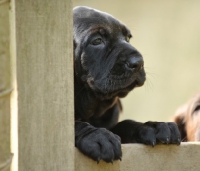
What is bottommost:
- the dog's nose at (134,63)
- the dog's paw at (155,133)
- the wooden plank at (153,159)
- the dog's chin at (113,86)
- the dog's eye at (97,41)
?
the wooden plank at (153,159)

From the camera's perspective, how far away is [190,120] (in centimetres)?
409

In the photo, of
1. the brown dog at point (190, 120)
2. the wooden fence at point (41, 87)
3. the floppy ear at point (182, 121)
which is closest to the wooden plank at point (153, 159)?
the wooden fence at point (41, 87)

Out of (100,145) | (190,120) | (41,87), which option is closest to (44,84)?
(41,87)

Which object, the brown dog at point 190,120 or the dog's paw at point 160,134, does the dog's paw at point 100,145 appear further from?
the brown dog at point 190,120

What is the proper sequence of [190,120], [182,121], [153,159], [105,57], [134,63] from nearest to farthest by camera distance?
[153,159]
[134,63]
[105,57]
[190,120]
[182,121]

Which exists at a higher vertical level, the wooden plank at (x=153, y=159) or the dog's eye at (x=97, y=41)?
the dog's eye at (x=97, y=41)

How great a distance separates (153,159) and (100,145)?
0.34 meters

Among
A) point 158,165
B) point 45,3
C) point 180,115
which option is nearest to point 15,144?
→ point 45,3

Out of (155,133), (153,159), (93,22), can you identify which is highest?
(93,22)

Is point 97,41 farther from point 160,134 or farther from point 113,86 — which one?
point 160,134

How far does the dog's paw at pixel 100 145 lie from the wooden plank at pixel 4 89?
0.49 metres

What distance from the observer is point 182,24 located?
343 inches

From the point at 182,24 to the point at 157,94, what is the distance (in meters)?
1.32

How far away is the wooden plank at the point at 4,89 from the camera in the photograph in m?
2.12
